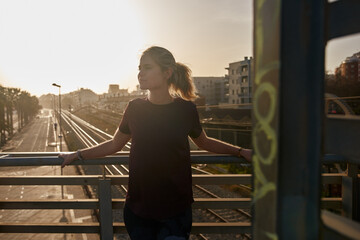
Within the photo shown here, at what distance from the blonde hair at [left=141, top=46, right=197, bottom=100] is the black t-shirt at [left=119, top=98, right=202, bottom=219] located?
28 centimetres

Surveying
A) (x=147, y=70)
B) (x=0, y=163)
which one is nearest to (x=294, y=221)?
(x=147, y=70)

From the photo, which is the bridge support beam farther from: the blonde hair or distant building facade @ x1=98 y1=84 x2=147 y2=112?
distant building facade @ x1=98 y1=84 x2=147 y2=112

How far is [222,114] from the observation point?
1566 inches

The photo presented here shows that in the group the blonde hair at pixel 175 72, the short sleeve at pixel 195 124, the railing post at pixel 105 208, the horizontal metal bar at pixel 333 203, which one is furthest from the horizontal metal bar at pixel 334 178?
the railing post at pixel 105 208

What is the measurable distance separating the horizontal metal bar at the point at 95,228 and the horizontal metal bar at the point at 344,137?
185cm

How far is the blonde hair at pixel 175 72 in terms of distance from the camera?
6.43 feet

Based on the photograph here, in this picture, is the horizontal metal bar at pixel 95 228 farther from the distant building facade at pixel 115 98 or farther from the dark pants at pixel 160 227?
the distant building facade at pixel 115 98

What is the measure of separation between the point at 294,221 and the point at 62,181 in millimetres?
2369

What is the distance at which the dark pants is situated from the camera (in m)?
1.84

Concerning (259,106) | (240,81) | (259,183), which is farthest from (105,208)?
(240,81)

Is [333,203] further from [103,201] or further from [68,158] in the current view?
[68,158]

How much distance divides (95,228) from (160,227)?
3.64 ft

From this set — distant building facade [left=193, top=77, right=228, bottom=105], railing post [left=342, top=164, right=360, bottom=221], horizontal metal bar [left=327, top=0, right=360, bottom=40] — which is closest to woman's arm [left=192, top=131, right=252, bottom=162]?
railing post [left=342, top=164, right=360, bottom=221]

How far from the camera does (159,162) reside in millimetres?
1843
